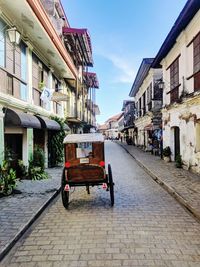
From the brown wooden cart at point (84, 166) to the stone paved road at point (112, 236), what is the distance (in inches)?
22.1

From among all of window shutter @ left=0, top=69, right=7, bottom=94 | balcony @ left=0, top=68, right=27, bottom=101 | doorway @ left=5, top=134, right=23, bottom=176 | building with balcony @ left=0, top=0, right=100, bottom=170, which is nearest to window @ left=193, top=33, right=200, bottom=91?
building with balcony @ left=0, top=0, right=100, bottom=170

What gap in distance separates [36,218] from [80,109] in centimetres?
2410

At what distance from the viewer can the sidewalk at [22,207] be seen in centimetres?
505

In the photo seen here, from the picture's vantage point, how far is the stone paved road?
13.9 ft

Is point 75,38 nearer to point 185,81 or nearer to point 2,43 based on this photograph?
point 185,81

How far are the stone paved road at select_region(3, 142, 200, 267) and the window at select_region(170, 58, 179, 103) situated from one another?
7.92 metres

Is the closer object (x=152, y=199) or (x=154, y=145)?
(x=152, y=199)

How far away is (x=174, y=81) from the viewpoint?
50.9ft

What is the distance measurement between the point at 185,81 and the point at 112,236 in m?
9.56

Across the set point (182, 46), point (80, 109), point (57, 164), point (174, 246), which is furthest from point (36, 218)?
point (80, 109)

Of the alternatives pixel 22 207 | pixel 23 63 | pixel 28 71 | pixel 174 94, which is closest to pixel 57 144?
pixel 28 71

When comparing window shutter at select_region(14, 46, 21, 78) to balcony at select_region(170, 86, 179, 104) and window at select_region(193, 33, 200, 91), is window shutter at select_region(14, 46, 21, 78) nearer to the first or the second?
window at select_region(193, 33, 200, 91)

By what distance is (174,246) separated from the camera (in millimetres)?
4703

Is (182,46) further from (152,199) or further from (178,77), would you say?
(152,199)
